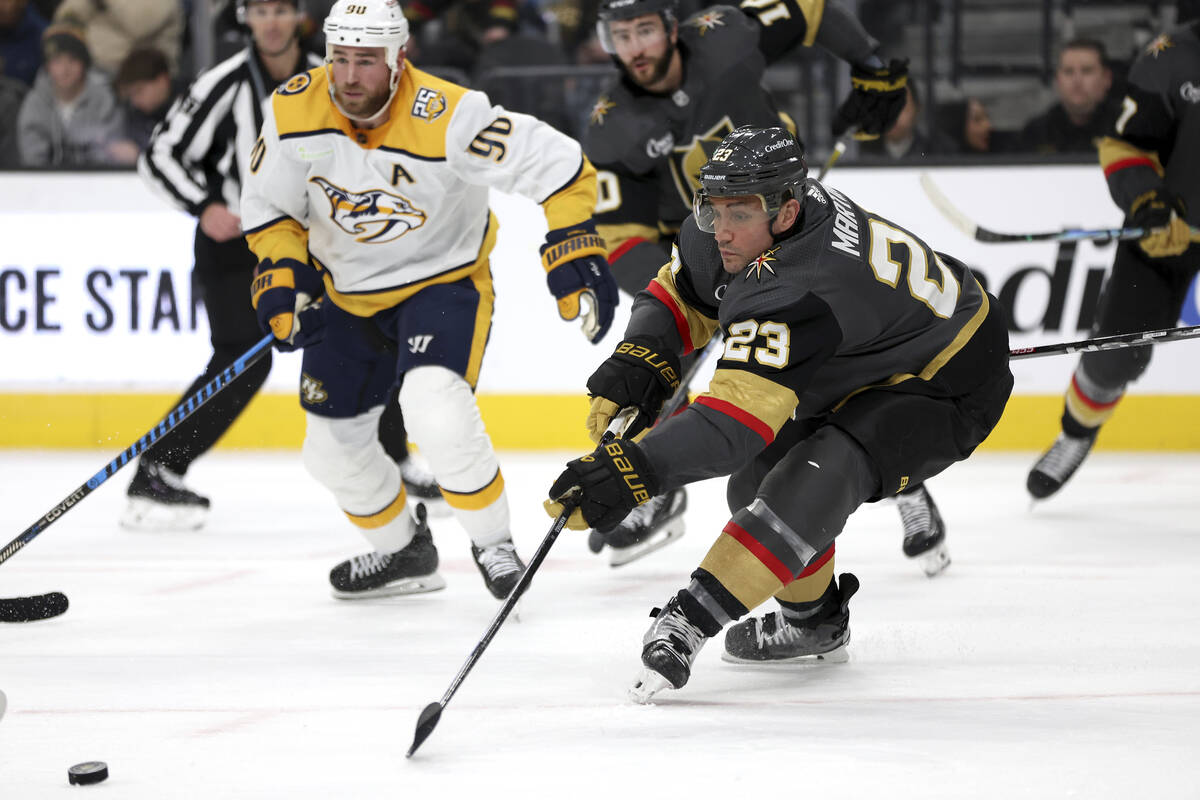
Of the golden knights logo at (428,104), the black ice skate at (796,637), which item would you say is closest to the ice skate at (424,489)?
the golden knights logo at (428,104)

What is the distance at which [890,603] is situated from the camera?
3125 mm

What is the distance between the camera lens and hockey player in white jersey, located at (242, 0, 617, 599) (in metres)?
3.02

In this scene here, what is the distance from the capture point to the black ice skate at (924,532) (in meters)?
3.39

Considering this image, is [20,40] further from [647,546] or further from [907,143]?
[647,546]

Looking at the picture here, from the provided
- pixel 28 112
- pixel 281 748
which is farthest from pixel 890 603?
pixel 28 112

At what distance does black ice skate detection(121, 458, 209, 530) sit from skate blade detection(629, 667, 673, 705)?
7.49 ft

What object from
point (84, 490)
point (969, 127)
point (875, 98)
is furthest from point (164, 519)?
point (969, 127)

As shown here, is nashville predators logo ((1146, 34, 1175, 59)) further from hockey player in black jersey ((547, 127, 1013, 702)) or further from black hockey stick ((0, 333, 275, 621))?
black hockey stick ((0, 333, 275, 621))

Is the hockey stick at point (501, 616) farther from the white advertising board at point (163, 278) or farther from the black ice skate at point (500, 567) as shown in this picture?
the white advertising board at point (163, 278)

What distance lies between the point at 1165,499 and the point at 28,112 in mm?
4183

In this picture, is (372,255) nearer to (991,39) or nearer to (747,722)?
(747,722)

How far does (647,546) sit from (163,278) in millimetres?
2548

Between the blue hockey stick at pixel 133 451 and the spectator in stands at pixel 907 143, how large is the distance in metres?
2.83

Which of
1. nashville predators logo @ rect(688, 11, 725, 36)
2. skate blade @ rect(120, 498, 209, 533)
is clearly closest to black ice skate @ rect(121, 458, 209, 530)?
skate blade @ rect(120, 498, 209, 533)
